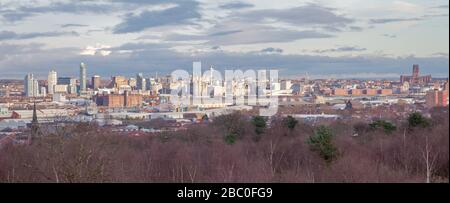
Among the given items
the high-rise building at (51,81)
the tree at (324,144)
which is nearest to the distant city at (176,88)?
the high-rise building at (51,81)

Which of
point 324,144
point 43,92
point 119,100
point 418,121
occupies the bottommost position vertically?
point 324,144

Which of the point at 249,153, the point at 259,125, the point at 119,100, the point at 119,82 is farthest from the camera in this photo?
the point at 119,82

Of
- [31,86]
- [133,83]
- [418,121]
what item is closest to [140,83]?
[133,83]

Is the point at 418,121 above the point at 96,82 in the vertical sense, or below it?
below

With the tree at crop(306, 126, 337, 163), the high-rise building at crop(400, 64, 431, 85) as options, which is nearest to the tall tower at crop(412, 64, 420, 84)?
the high-rise building at crop(400, 64, 431, 85)

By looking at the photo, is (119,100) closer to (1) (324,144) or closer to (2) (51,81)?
(2) (51,81)

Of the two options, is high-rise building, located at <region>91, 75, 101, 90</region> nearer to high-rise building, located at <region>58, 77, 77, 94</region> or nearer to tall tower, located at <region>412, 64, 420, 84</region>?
high-rise building, located at <region>58, 77, 77, 94</region>
